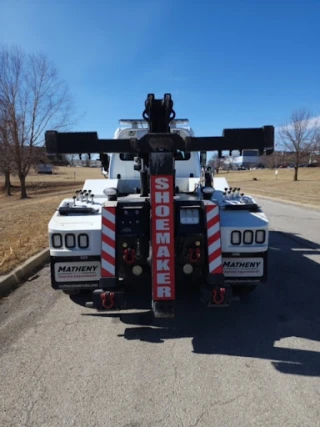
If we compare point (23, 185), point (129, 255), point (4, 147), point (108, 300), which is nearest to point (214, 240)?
point (129, 255)

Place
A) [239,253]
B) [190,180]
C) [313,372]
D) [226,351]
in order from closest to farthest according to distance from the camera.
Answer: [313,372] < [226,351] < [239,253] < [190,180]

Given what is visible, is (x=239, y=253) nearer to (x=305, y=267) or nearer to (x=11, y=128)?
(x=305, y=267)

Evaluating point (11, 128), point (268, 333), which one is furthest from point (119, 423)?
point (11, 128)

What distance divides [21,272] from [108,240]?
2503 mm

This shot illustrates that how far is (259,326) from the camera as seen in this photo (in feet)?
12.7

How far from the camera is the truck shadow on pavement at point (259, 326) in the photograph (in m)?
3.29

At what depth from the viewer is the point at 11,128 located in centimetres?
2586

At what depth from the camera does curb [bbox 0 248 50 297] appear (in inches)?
192

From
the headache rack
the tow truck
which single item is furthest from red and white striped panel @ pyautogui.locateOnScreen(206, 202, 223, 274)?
the headache rack

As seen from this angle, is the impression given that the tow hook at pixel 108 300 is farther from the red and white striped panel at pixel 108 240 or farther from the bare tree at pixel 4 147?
the bare tree at pixel 4 147

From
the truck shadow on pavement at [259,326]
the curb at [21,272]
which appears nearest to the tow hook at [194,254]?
the truck shadow on pavement at [259,326]

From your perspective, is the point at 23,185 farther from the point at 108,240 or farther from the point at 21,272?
the point at 108,240

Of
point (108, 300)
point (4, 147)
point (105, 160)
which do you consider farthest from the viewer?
point (4, 147)

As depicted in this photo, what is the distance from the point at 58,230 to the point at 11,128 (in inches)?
988
